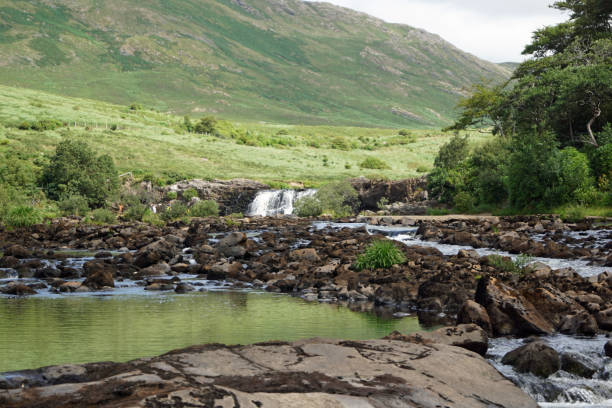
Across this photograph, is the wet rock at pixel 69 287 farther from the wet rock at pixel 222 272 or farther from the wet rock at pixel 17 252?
the wet rock at pixel 17 252

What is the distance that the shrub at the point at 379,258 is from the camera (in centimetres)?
2214

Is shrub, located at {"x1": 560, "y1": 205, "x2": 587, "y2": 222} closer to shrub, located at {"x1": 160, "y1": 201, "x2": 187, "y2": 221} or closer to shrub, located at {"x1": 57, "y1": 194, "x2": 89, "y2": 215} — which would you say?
shrub, located at {"x1": 160, "y1": 201, "x2": 187, "y2": 221}

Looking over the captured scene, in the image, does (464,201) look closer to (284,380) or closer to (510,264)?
(510,264)

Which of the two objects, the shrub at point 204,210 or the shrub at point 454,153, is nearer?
the shrub at point 204,210

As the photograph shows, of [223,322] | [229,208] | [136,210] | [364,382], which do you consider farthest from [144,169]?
[364,382]

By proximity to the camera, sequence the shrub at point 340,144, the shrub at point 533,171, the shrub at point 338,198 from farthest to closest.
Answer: the shrub at point 340,144, the shrub at point 338,198, the shrub at point 533,171

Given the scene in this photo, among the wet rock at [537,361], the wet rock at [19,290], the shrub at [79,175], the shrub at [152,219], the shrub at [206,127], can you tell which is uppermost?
the shrub at [206,127]

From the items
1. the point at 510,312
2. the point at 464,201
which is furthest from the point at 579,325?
the point at 464,201

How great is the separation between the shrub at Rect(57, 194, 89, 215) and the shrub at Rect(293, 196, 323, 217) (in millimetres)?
20172

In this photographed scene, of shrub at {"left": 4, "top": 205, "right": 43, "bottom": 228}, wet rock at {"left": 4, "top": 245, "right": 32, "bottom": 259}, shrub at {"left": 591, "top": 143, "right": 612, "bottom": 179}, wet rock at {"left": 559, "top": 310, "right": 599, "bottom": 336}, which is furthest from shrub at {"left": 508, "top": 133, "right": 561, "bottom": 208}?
shrub at {"left": 4, "top": 205, "right": 43, "bottom": 228}

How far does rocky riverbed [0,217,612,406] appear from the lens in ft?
44.7

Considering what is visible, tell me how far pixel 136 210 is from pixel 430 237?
100ft

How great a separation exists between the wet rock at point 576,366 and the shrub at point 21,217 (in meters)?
40.7

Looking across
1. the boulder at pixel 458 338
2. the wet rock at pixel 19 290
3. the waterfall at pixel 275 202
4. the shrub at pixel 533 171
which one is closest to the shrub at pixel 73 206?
the waterfall at pixel 275 202
